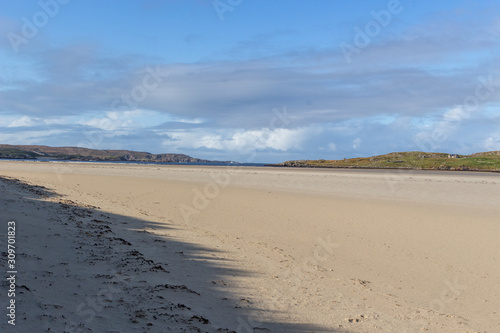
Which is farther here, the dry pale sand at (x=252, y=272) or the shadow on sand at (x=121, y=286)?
the dry pale sand at (x=252, y=272)

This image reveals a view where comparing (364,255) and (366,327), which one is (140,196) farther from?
(366,327)

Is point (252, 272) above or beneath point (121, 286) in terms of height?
beneath

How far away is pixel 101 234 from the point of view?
1017cm

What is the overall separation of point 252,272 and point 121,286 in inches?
126

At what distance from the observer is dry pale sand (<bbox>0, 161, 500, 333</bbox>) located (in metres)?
5.59

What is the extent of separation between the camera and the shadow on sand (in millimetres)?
5023

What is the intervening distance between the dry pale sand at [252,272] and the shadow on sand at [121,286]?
3 centimetres

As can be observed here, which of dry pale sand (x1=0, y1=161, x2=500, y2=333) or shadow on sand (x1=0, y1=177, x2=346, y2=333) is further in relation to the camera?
dry pale sand (x1=0, y1=161, x2=500, y2=333)

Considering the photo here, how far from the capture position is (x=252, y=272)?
8.73 m

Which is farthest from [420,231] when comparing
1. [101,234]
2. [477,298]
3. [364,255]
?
[101,234]

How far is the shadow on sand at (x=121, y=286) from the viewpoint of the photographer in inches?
198

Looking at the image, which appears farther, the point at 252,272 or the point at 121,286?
the point at 252,272

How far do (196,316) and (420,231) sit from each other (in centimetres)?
1118

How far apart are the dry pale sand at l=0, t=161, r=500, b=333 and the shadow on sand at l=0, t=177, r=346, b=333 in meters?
0.03
